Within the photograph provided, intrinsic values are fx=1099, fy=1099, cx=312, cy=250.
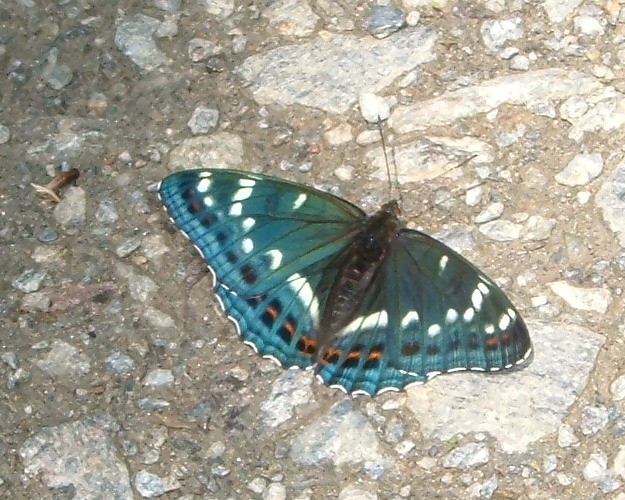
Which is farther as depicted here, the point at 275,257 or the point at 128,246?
the point at 128,246

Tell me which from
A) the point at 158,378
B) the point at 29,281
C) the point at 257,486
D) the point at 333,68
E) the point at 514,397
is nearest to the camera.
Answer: the point at 257,486

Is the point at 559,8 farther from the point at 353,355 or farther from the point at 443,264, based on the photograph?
the point at 353,355

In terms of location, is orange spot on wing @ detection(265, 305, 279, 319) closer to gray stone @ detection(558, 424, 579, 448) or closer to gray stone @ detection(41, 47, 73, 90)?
gray stone @ detection(558, 424, 579, 448)

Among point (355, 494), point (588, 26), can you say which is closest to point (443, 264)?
point (355, 494)

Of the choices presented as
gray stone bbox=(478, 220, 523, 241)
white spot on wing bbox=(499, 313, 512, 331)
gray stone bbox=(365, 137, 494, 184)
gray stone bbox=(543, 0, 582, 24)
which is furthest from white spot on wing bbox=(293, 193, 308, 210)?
gray stone bbox=(543, 0, 582, 24)

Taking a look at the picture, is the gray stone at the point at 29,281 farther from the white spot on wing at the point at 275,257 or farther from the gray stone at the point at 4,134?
the white spot on wing at the point at 275,257

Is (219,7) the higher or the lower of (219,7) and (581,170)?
the higher

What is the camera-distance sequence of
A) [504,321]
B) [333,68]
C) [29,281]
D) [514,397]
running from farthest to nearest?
[333,68]
[29,281]
[514,397]
[504,321]
